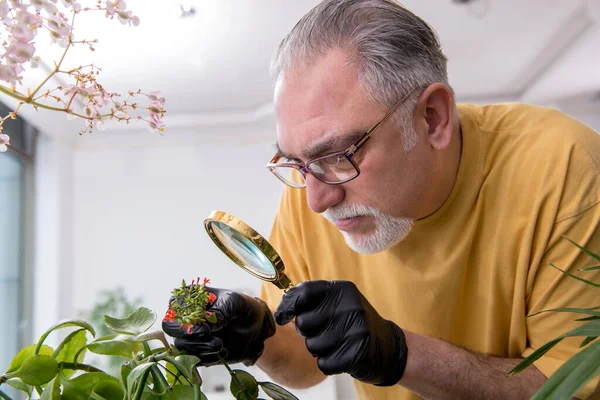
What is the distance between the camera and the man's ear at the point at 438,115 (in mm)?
1000

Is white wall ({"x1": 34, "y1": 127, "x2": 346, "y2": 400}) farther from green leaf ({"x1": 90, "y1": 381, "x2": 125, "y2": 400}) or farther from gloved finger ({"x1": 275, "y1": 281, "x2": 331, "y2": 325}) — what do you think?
green leaf ({"x1": 90, "y1": 381, "x2": 125, "y2": 400})

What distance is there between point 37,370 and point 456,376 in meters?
0.61

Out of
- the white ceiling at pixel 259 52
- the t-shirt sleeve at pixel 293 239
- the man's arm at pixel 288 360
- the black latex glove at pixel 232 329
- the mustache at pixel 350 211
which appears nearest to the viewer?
the black latex glove at pixel 232 329

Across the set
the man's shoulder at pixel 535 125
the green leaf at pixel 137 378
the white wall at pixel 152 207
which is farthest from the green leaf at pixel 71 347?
the white wall at pixel 152 207

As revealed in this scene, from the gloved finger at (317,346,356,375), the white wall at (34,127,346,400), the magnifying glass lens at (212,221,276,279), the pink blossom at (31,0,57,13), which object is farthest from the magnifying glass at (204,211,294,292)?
the white wall at (34,127,346,400)

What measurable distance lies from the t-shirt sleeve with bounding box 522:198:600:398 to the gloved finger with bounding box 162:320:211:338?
21.6 inches

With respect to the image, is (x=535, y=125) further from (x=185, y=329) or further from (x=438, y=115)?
(x=185, y=329)

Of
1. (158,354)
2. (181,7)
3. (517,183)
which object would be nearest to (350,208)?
(517,183)

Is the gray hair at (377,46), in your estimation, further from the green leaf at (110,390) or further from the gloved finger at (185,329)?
the green leaf at (110,390)

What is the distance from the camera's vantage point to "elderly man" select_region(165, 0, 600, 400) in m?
0.86

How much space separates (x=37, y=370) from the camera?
1.89 ft

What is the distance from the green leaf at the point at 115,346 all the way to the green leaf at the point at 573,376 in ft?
1.32

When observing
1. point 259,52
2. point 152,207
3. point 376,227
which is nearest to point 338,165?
point 376,227

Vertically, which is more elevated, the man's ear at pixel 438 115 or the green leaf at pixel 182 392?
the man's ear at pixel 438 115
